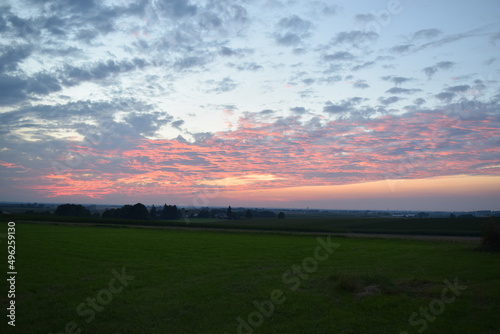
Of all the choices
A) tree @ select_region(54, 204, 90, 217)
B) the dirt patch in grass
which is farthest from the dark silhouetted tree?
the dirt patch in grass

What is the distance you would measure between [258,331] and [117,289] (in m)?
8.57

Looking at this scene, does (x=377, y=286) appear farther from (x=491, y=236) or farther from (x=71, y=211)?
(x=71, y=211)

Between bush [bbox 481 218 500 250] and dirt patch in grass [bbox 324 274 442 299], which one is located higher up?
bush [bbox 481 218 500 250]

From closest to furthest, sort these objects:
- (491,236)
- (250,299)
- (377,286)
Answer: (250,299) → (377,286) → (491,236)

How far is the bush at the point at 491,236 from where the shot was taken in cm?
3178

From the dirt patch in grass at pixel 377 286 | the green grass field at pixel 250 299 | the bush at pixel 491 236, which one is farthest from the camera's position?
the bush at pixel 491 236

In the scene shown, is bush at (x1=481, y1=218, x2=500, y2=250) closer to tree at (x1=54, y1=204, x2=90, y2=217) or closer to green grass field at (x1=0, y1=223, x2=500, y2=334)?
green grass field at (x1=0, y1=223, x2=500, y2=334)

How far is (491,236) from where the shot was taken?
31984 millimetres

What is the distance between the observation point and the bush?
31781mm

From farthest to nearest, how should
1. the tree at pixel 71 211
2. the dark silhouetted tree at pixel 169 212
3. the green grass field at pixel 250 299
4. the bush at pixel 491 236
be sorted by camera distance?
the dark silhouetted tree at pixel 169 212 < the tree at pixel 71 211 < the bush at pixel 491 236 < the green grass field at pixel 250 299

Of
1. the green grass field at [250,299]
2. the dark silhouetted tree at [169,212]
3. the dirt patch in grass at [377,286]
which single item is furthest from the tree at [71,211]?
the dirt patch in grass at [377,286]

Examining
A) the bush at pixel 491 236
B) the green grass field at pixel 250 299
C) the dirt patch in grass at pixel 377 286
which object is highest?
the bush at pixel 491 236

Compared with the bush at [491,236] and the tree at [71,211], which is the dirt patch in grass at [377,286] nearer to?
the bush at [491,236]

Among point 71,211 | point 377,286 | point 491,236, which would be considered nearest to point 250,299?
point 377,286
